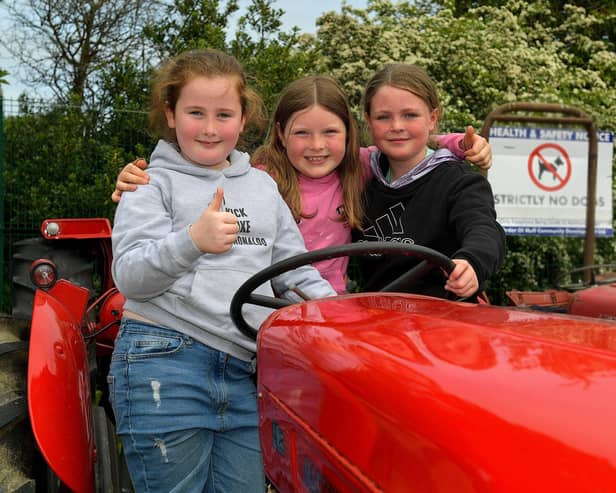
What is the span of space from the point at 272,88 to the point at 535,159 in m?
2.51

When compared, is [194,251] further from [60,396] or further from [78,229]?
[78,229]

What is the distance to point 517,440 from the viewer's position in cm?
68

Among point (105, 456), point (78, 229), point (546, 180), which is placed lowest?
point (105, 456)

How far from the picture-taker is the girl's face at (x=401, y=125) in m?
2.36

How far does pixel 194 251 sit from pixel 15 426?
675 mm

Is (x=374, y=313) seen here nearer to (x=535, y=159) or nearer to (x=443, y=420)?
(x=443, y=420)

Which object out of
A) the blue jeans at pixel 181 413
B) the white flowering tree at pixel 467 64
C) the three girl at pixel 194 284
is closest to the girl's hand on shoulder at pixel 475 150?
the three girl at pixel 194 284

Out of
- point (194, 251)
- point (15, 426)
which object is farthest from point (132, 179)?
point (15, 426)

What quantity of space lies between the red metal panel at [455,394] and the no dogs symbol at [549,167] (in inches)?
212

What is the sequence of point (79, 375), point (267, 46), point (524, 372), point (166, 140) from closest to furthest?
point (524, 372)
point (79, 375)
point (166, 140)
point (267, 46)

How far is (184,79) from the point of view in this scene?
1.91 meters

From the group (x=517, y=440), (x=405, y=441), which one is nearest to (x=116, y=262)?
(x=405, y=441)

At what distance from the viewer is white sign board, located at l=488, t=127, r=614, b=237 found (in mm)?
6270

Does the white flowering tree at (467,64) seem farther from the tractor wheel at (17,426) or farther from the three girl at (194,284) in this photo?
the tractor wheel at (17,426)
